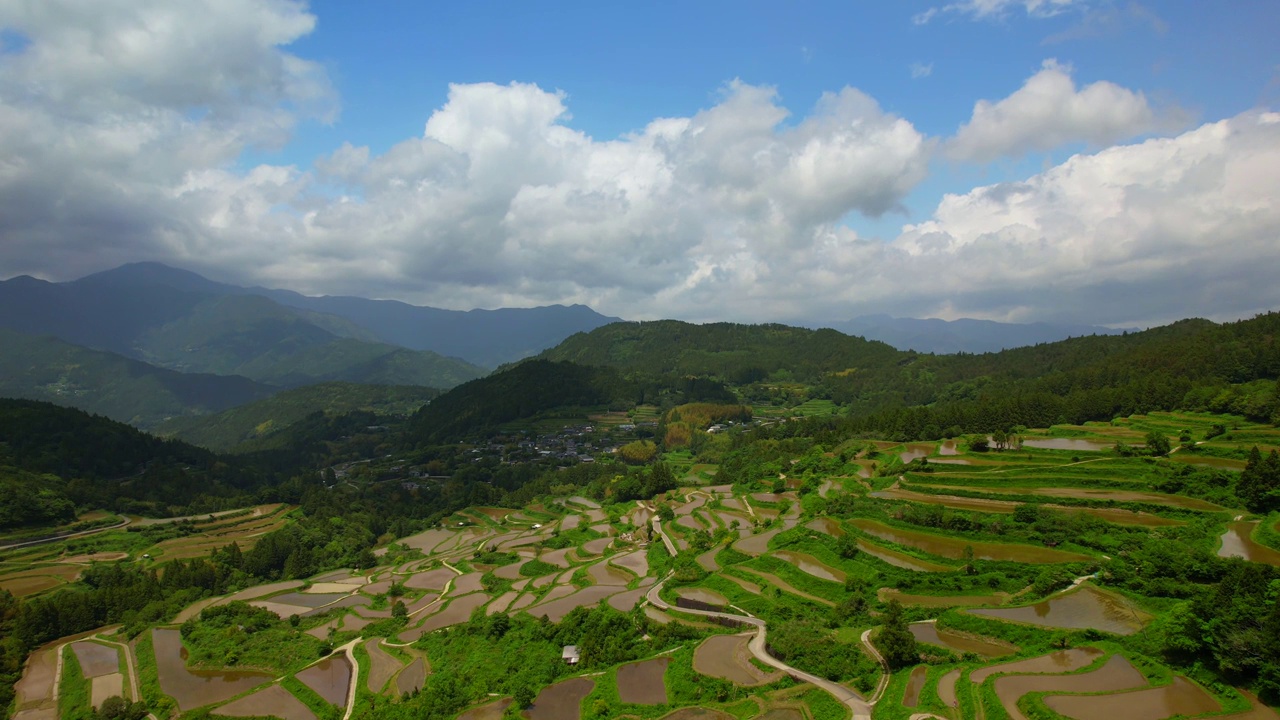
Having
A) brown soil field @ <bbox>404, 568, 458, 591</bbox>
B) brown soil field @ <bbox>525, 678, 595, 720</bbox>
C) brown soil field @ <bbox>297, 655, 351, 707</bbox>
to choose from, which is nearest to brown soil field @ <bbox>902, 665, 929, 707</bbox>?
brown soil field @ <bbox>525, 678, 595, 720</bbox>

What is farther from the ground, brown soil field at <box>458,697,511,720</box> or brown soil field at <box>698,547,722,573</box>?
brown soil field at <box>698,547,722,573</box>

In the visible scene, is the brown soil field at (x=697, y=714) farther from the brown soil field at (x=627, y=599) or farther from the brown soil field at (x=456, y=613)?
the brown soil field at (x=456, y=613)

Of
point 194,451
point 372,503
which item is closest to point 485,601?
point 372,503

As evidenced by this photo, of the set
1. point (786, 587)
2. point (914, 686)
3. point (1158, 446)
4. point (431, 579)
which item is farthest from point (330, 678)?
point (1158, 446)

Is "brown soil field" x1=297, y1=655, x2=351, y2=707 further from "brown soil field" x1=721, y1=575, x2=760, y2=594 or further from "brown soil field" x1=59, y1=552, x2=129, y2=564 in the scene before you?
"brown soil field" x1=59, y1=552, x2=129, y2=564

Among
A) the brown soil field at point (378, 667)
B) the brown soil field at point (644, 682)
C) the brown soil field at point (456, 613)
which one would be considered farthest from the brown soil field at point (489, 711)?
the brown soil field at point (456, 613)
